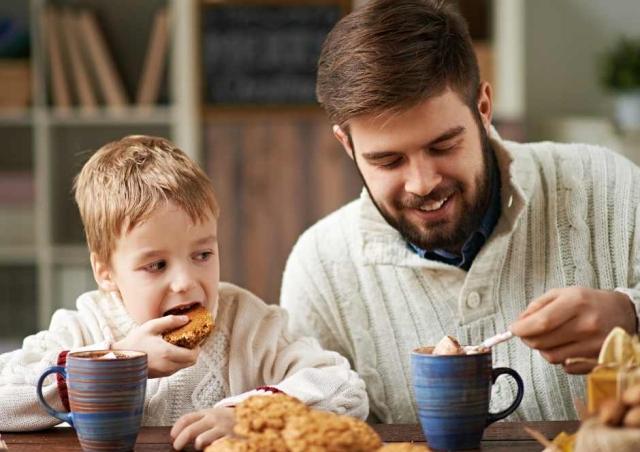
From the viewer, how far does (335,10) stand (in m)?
4.25

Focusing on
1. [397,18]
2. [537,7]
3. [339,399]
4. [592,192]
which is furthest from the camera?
[537,7]

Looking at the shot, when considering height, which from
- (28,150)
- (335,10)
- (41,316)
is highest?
(335,10)

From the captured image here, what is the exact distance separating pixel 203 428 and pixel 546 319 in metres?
0.46

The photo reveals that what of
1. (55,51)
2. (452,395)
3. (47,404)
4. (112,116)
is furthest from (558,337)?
(55,51)

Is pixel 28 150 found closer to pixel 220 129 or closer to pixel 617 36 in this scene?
pixel 220 129

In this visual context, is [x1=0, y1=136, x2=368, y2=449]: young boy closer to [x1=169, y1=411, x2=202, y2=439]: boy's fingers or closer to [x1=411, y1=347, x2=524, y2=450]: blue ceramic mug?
[x1=169, y1=411, x2=202, y2=439]: boy's fingers

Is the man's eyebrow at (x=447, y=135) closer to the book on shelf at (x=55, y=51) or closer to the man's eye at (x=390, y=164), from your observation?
the man's eye at (x=390, y=164)

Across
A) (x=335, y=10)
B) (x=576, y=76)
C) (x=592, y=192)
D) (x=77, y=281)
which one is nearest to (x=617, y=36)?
(x=576, y=76)

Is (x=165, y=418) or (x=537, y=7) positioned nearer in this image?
(x=165, y=418)

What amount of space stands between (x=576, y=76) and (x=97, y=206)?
338 centimetres

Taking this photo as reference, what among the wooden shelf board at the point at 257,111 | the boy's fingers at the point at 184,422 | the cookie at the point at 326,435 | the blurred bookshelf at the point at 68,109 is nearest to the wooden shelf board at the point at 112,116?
Result: the blurred bookshelf at the point at 68,109

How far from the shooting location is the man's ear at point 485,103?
1826mm

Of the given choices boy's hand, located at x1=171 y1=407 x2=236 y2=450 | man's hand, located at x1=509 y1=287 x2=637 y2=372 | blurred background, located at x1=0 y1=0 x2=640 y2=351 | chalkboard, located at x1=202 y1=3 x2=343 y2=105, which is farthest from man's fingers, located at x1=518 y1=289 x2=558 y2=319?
chalkboard, located at x1=202 y1=3 x2=343 y2=105

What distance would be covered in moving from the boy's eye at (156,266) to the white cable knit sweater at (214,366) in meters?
0.11
